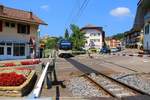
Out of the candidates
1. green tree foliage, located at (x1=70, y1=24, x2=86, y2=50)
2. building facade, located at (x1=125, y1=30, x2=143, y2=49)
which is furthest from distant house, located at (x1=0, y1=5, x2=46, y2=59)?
building facade, located at (x1=125, y1=30, x2=143, y2=49)

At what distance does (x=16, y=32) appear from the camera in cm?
6388

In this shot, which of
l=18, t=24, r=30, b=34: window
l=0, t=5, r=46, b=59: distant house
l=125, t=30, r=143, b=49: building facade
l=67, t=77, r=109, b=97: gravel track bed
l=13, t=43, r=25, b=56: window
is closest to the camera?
l=67, t=77, r=109, b=97: gravel track bed

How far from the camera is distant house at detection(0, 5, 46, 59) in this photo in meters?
60.7

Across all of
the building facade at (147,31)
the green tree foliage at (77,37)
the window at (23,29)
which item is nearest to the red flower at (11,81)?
the window at (23,29)


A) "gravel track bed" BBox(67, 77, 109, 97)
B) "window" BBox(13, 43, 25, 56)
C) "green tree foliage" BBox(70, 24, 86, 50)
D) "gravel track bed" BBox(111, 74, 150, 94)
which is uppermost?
"green tree foliage" BBox(70, 24, 86, 50)

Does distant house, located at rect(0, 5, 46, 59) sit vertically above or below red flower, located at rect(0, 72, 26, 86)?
above

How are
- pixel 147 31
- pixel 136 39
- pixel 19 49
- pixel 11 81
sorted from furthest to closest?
pixel 136 39 → pixel 147 31 → pixel 19 49 → pixel 11 81

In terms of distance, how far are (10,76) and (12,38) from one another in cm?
4625

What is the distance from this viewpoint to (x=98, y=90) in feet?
59.6

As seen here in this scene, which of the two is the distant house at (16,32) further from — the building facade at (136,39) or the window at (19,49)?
the building facade at (136,39)

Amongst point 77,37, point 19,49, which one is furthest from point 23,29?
point 77,37

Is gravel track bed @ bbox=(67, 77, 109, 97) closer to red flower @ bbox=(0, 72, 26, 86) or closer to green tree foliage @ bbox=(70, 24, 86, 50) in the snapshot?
red flower @ bbox=(0, 72, 26, 86)

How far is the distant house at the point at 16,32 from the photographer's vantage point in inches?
2391

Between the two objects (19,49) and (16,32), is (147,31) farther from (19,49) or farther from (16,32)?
(16,32)
